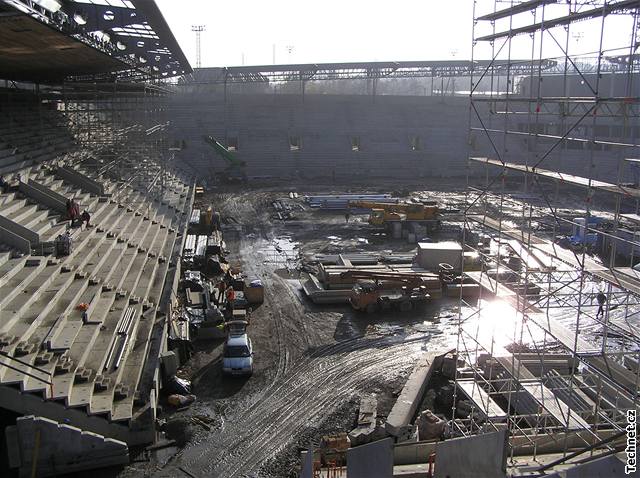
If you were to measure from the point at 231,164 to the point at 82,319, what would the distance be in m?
31.9

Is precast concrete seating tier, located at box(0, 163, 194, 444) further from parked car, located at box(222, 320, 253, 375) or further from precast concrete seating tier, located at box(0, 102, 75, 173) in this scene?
parked car, located at box(222, 320, 253, 375)

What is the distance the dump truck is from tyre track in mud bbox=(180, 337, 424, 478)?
2.09 metres

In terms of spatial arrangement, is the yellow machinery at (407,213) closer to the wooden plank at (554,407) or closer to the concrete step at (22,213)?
the concrete step at (22,213)

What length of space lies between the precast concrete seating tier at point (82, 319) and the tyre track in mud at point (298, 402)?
54.1 inches

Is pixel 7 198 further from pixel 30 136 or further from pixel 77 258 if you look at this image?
pixel 30 136

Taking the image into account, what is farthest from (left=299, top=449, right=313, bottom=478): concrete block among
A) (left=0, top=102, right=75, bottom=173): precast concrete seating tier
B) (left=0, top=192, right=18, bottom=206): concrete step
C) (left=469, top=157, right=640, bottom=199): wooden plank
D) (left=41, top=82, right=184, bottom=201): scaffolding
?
(left=41, top=82, right=184, bottom=201): scaffolding

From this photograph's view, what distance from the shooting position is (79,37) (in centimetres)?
1487

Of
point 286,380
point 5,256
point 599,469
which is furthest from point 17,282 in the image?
point 599,469

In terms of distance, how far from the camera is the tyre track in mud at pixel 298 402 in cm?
1073

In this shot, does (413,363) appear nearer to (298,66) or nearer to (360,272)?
(360,272)

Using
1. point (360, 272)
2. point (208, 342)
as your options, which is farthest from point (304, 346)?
point (360, 272)

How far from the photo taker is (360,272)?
19.6 m

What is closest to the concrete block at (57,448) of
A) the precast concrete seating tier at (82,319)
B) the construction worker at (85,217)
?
the precast concrete seating tier at (82,319)

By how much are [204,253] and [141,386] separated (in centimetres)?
1098
